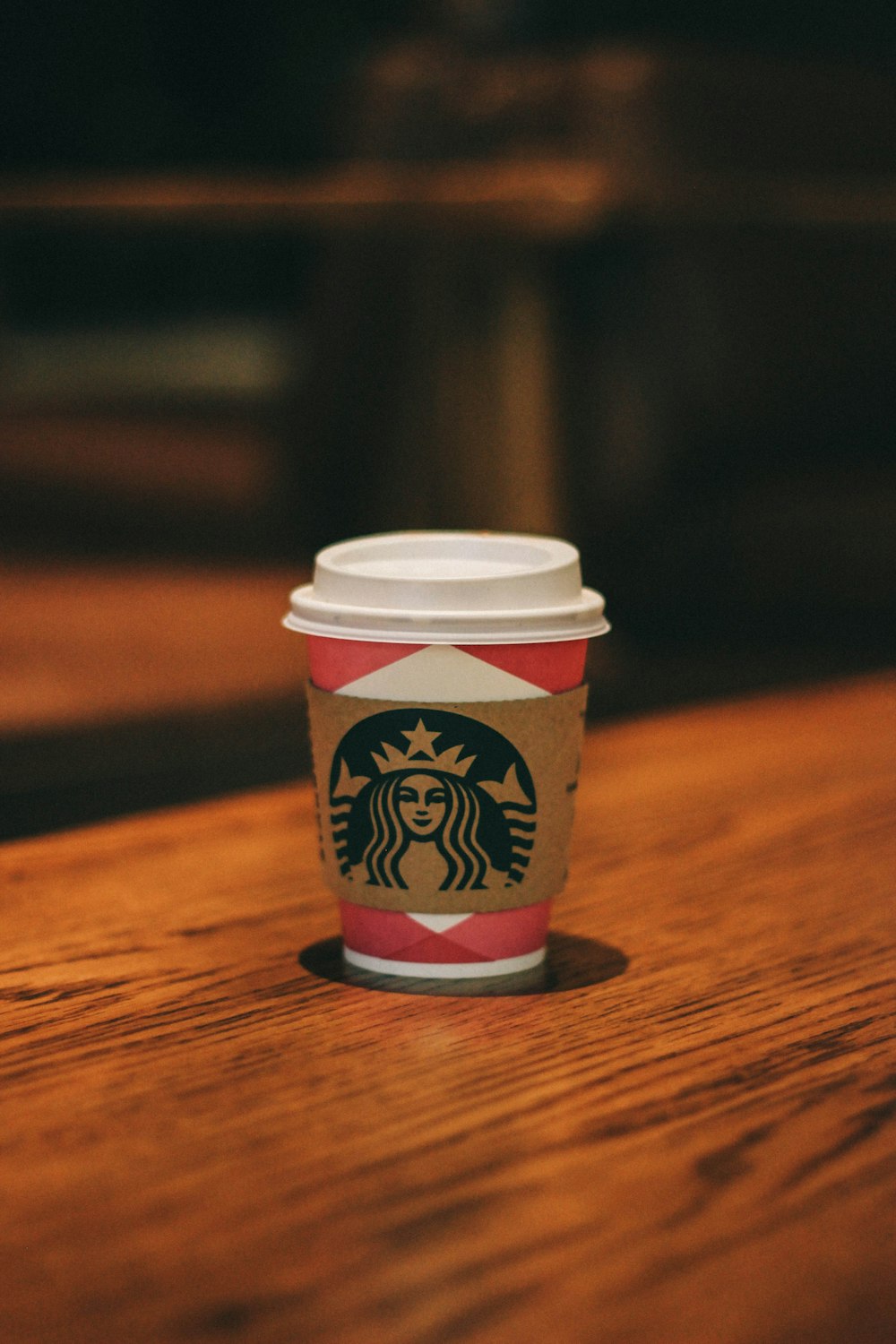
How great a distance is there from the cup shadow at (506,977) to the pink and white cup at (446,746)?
0.6 inches

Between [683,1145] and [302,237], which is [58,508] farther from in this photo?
[683,1145]

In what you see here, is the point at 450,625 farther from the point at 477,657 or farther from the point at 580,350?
the point at 580,350

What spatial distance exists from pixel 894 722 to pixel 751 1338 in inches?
56.8

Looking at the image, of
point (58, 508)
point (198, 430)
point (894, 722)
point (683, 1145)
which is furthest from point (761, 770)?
point (198, 430)

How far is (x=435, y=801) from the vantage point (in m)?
1.08

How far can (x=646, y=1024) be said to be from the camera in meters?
1.07

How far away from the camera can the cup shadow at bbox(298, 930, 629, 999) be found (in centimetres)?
113

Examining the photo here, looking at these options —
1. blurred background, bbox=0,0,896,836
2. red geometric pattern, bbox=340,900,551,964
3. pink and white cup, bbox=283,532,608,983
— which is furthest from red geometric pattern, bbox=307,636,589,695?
blurred background, bbox=0,0,896,836

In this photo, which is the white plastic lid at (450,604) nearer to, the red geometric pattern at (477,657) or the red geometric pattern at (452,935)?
the red geometric pattern at (477,657)

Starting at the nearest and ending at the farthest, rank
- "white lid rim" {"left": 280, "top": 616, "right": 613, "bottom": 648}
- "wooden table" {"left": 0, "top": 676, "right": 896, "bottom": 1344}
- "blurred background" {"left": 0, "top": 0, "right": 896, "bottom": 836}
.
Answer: "wooden table" {"left": 0, "top": 676, "right": 896, "bottom": 1344} < "white lid rim" {"left": 280, "top": 616, "right": 613, "bottom": 648} < "blurred background" {"left": 0, "top": 0, "right": 896, "bottom": 836}

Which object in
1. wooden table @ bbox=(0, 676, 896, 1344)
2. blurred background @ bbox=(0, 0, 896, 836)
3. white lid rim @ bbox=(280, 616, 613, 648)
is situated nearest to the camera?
wooden table @ bbox=(0, 676, 896, 1344)

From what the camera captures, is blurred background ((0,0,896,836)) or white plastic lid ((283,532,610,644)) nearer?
white plastic lid ((283,532,610,644))

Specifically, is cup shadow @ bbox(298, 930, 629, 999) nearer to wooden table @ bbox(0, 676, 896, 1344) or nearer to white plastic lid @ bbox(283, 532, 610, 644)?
wooden table @ bbox(0, 676, 896, 1344)

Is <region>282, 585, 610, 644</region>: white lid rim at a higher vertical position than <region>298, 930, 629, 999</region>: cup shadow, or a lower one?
higher
